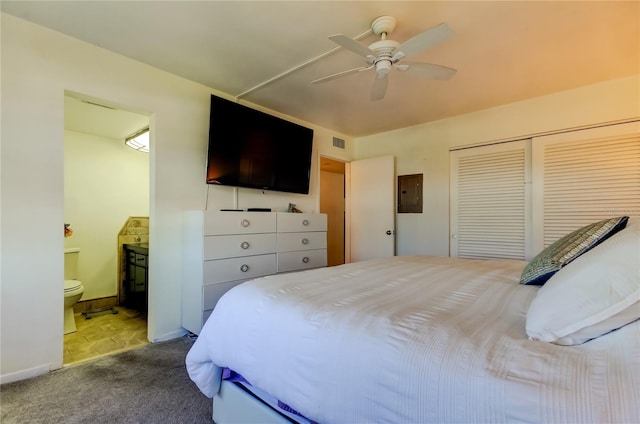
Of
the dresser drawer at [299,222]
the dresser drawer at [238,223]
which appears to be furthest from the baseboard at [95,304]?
the dresser drawer at [299,222]

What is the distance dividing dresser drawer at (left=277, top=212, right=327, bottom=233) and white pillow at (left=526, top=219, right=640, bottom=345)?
7.74 feet

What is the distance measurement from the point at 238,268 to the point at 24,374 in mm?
1478

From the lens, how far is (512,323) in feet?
3.10

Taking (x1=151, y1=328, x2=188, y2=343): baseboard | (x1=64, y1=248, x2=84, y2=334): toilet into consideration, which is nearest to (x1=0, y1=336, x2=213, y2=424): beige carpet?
(x1=151, y1=328, x2=188, y2=343): baseboard

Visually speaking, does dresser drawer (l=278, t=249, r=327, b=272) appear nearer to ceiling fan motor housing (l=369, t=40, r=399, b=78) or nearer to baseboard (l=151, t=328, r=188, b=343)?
baseboard (l=151, t=328, r=188, b=343)

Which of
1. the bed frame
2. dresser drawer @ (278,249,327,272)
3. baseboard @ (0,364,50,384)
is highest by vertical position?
dresser drawer @ (278,249,327,272)

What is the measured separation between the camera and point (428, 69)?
6.37ft

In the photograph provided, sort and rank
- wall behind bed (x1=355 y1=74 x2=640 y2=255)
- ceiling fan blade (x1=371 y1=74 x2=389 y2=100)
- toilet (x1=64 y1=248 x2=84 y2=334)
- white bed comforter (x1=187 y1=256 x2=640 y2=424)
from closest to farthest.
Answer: white bed comforter (x1=187 y1=256 x2=640 y2=424), ceiling fan blade (x1=371 y1=74 x2=389 y2=100), toilet (x1=64 y1=248 x2=84 y2=334), wall behind bed (x1=355 y1=74 x2=640 y2=255)

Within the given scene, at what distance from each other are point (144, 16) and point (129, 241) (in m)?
2.79

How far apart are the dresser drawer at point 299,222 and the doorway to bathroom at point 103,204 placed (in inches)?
68.6

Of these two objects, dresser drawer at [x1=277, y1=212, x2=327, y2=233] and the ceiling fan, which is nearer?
the ceiling fan

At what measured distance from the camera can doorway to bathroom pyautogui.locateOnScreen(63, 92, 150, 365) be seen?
3.14 metres

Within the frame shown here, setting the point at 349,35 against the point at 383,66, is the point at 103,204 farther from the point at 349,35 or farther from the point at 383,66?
the point at 383,66

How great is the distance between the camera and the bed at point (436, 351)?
2.10ft
